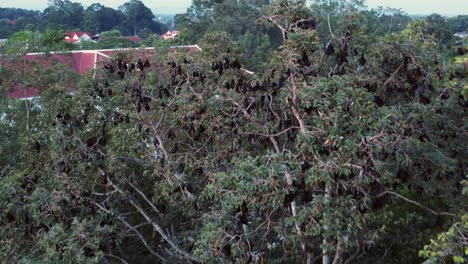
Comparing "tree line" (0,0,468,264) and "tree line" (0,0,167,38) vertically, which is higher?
"tree line" (0,0,468,264)

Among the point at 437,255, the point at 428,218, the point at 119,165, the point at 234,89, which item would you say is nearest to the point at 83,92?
the point at 119,165

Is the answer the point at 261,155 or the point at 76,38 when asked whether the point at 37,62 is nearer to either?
the point at 261,155

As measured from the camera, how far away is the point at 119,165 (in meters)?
4.50

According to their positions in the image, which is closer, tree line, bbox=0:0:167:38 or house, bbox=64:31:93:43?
house, bbox=64:31:93:43

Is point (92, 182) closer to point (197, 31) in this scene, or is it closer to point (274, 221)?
point (274, 221)

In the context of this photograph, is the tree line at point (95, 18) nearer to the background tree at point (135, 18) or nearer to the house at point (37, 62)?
the background tree at point (135, 18)

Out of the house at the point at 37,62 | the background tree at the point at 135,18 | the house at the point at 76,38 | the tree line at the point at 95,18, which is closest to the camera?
the house at the point at 37,62

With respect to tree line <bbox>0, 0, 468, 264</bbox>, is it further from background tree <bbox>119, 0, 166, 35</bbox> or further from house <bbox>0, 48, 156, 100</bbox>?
background tree <bbox>119, 0, 166, 35</bbox>

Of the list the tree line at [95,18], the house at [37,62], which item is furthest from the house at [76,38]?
the house at [37,62]

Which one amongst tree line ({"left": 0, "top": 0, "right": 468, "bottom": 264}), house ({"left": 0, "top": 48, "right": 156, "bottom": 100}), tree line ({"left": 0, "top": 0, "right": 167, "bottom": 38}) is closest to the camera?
tree line ({"left": 0, "top": 0, "right": 468, "bottom": 264})

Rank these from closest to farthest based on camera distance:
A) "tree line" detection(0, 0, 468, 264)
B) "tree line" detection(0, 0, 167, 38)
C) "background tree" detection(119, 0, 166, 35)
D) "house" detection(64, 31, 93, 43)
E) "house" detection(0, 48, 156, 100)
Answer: "tree line" detection(0, 0, 468, 264) < "house" detection(0, 48, 156, 100) < "house" detection(64, 31, 93, 43) < "tree line" detection(0, 0, 167, 38) < "background tree" detection(119, 0, 166, 35)

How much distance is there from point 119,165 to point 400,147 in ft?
8.12

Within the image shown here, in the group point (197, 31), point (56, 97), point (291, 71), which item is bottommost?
point (197, 31)

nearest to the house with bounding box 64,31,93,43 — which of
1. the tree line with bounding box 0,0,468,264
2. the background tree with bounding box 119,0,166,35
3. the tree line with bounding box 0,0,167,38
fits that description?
the tree line with bounding box 0,0,167,38
